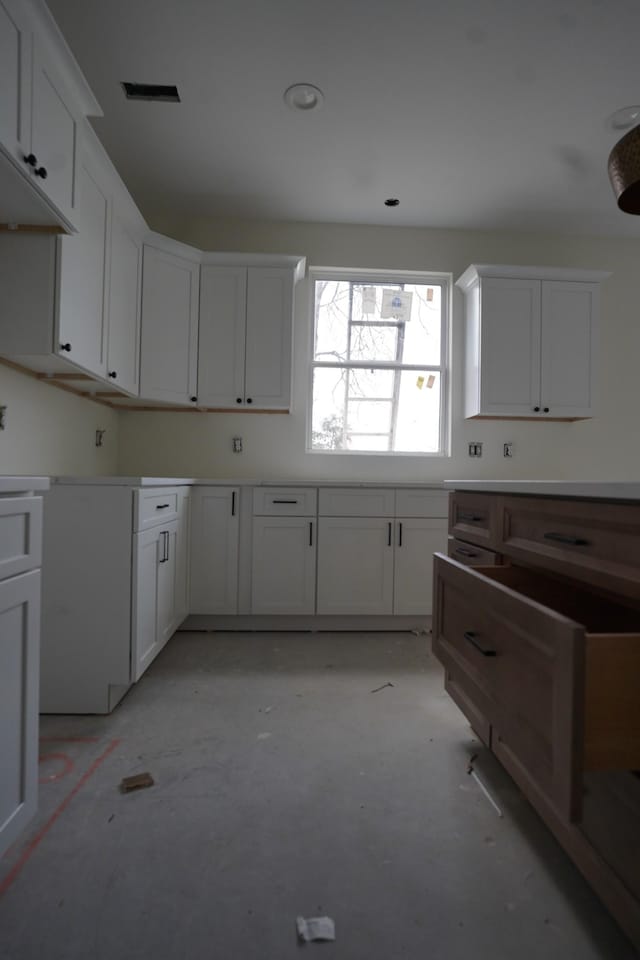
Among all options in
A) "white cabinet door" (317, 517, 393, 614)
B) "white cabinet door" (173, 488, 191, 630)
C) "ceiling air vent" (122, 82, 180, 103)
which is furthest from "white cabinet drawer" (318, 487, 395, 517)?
"ceiling air vent" (122, 82, 180, 103)

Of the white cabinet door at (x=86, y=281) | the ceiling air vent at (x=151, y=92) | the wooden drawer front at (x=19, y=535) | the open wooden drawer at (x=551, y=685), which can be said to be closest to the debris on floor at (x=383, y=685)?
the open wooden drawer at (x=551, y=685)

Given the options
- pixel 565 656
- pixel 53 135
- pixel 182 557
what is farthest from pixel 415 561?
pixel 53 135

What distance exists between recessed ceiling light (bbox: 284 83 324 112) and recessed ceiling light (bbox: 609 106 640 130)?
1508 millimetres

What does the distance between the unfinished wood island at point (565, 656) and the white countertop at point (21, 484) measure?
103 centimetres

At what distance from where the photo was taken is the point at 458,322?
329 cm

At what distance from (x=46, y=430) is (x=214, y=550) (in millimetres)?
1093

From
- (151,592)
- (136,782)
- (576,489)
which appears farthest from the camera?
(151,592)

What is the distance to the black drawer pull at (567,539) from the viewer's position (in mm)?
918

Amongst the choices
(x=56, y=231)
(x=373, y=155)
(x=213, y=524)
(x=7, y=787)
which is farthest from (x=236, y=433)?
(x=7, y=787)

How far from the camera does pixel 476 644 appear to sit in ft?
3.21

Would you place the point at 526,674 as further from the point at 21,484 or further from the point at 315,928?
the point at 21,484

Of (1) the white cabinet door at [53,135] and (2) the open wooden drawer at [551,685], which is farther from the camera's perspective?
(1) the white cabinet door at [53,135]

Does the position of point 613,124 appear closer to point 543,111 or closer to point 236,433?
point 543,111

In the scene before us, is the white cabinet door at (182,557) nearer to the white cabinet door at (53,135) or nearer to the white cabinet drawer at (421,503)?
the white cabinet drawer at (421,503)
